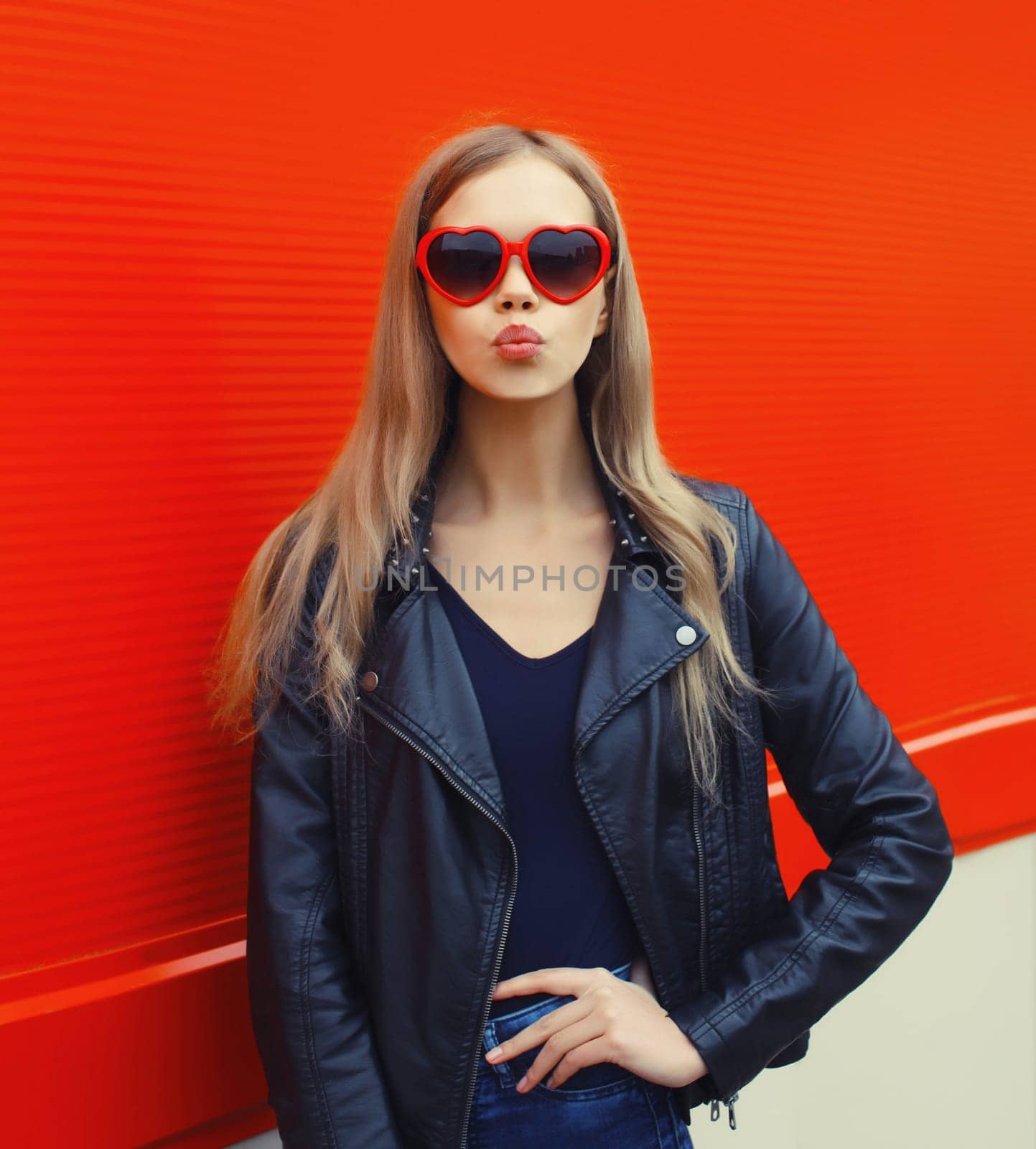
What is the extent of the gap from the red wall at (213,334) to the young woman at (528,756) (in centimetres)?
24

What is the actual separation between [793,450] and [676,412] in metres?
0.35

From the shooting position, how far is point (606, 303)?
1.61m

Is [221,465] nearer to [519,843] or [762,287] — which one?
[519,843]

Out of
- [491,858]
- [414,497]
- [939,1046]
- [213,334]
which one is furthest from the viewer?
[939,1046]

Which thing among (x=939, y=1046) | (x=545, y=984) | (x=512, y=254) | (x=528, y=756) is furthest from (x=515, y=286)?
(x=939, y=1046)

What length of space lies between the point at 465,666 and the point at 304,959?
445 millimetres

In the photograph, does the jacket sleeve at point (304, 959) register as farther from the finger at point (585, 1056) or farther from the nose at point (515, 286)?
the nose at point (515, 286)

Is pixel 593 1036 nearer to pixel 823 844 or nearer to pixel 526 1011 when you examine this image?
pixel 526 1011

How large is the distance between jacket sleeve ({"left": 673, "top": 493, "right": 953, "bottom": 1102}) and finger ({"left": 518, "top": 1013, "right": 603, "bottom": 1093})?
0.45ft

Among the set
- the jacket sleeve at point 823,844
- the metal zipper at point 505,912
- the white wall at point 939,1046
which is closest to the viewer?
the metal zipper at point 505,912

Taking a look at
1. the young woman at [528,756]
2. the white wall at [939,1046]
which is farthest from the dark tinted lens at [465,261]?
the white wall at [939,1046]

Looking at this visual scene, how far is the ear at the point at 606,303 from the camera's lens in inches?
62.6

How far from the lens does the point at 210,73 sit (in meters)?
1.65

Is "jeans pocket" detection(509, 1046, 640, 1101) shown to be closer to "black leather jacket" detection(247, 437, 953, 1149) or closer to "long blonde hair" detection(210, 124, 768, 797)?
"black leather jacket" detection(247, 437, 953, 1149)
